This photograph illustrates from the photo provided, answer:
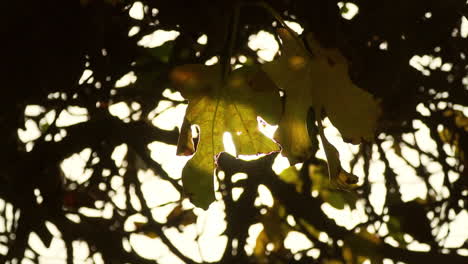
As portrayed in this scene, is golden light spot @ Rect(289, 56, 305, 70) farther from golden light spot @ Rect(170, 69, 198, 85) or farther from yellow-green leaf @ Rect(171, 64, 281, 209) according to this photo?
golden light spot @ Rect(170, 69, 198, 85)

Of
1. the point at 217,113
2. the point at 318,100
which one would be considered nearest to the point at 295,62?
the point at 318,100

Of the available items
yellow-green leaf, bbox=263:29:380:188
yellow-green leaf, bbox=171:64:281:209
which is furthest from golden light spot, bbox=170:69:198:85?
yellow-green leaf, bbox=263:29:380:188

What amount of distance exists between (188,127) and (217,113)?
0.24 ft

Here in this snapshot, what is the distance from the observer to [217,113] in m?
0.88

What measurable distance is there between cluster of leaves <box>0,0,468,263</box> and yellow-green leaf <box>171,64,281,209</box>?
0.04m

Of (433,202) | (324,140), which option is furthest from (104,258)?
(433,202)

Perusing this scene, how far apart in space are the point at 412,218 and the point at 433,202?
234 millimetres

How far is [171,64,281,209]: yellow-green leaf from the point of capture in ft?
2.77

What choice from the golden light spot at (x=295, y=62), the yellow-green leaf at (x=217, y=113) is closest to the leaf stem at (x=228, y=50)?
the yellow-green leaf at (x=217, y=113)

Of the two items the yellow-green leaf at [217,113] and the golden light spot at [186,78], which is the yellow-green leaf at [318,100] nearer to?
the yellow-green leaf at [217,113]

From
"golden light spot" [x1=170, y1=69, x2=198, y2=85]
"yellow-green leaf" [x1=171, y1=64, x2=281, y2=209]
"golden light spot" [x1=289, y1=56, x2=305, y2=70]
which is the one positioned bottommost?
"yellow-green leaf" [x1=171, y1=64, x2=281, y2=209]

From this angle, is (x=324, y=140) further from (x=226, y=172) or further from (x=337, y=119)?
(x=226, y=172)

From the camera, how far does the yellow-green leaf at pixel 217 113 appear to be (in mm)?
846

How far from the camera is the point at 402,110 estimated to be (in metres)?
2.06
